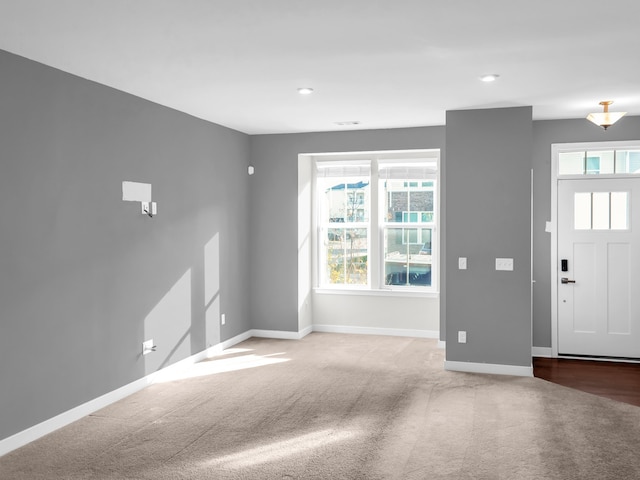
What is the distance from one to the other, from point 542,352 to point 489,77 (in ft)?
11.1

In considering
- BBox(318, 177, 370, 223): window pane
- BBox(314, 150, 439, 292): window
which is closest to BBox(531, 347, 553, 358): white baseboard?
BBox(314, 150, 439, 292): window

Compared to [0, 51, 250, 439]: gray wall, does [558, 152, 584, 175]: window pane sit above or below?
above

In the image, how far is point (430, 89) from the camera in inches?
181

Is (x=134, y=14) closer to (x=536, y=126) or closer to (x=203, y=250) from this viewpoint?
(x=203, y=250)

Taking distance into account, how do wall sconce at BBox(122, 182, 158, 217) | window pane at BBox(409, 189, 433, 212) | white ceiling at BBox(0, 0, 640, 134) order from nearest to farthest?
1. white ceiling at BBox(0, 0, 640, 134)
2. wall sconce at BBox(122, 182, 158, 217)
3. window pane at BBox(409, 189, 433, 212)

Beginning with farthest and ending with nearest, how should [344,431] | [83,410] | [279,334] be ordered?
[279,334]
[83,410]
[344,431]

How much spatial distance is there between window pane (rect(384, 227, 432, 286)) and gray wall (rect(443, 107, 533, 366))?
5.34ft

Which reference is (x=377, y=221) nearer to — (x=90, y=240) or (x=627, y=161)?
(x=627, y=161)

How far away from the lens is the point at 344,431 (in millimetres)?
3914

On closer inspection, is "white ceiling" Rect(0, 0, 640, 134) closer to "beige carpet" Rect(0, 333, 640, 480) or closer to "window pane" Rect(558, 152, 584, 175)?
"window pane" Rect(558, 152, 584, 175)

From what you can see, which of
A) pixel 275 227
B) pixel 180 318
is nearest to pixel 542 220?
pixel 275 227

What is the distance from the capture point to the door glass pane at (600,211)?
19.7ft

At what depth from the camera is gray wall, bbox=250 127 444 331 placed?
7016 mm

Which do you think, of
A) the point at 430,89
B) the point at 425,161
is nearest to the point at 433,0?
the point at 430,89
